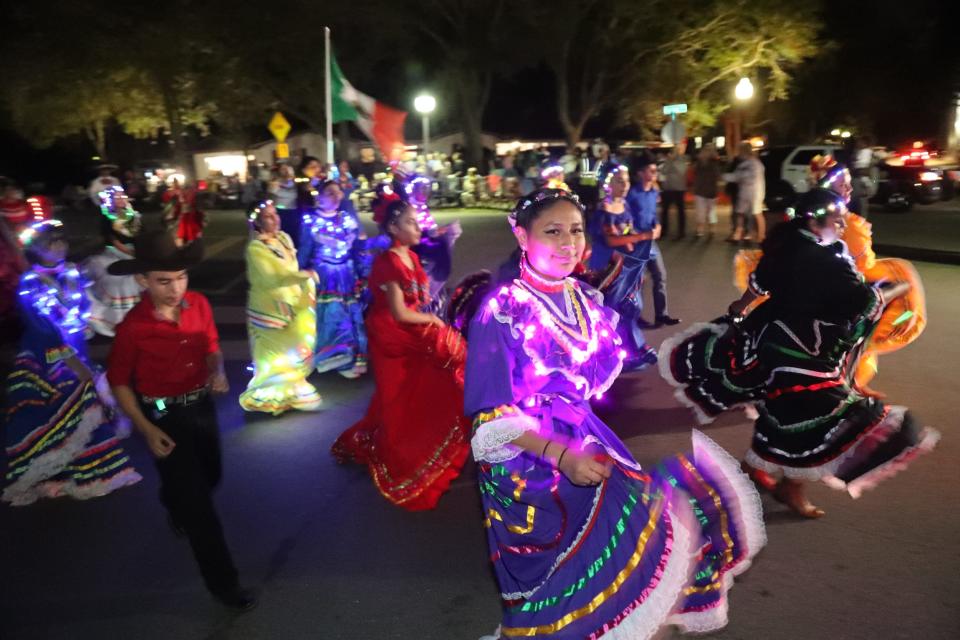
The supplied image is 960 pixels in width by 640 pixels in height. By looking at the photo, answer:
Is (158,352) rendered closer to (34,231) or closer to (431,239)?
(34,231)

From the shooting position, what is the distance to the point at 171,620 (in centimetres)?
386

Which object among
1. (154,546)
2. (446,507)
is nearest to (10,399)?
(154,546)

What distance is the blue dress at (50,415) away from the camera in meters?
5.14

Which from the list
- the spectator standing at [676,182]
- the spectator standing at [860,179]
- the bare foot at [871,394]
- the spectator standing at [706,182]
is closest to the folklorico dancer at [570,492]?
the bare foot at [871,394]

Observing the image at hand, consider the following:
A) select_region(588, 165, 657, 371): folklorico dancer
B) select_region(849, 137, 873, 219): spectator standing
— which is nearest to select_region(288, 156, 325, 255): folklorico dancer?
select_region(588, 165, 657, 371): folklorico dancer

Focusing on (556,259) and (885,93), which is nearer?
(556,259)

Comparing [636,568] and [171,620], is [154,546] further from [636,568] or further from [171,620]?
[636,568]

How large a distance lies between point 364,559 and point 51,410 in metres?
2.30

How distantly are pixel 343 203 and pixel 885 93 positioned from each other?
39.3 meters

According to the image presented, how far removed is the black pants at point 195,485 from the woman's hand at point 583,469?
1.88 meters

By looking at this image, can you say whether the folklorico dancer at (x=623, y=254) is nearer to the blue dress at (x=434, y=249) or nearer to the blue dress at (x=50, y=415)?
the blue dress at (x=434, y=249)

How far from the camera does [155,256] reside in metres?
3.55

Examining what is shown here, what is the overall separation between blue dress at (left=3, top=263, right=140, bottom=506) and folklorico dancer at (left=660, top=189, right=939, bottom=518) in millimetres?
3857

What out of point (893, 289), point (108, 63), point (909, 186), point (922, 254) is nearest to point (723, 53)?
point (909, 186)
